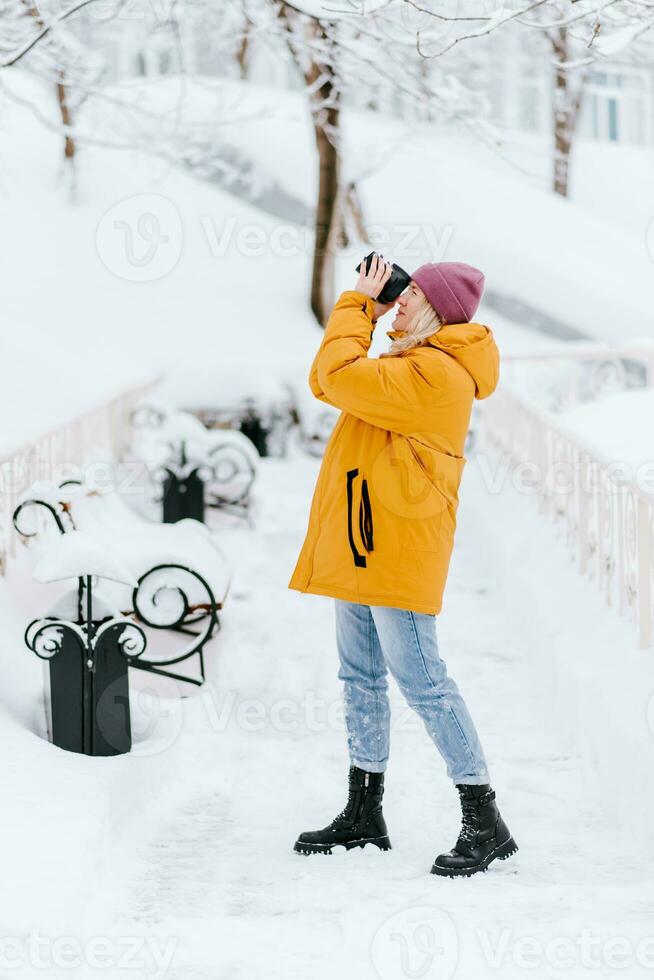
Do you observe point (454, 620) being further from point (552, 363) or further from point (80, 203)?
point (80, 203)

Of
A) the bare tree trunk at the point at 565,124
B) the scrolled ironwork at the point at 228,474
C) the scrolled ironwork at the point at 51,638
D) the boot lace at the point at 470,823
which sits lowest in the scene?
the bare tree trunk at the point at 565,124

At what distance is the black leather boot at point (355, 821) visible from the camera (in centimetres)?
329

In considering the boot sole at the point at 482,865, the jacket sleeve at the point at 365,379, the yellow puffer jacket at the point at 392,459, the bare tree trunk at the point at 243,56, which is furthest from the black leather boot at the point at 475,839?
the bare tree trunk at the point at 243,56

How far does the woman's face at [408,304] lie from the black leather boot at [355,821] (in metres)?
1.27

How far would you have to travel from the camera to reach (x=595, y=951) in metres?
2.60

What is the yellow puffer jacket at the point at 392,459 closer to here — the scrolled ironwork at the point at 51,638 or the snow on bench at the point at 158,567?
the scrolled ironwork at the point at 51,638

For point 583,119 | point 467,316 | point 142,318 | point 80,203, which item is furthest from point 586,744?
point 583,119

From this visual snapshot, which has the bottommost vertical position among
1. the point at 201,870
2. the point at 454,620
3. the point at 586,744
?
the point at 454,620

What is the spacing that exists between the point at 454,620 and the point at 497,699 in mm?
1200

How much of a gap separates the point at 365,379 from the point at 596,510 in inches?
99.0

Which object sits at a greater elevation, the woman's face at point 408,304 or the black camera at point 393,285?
the black camera at point 393,285

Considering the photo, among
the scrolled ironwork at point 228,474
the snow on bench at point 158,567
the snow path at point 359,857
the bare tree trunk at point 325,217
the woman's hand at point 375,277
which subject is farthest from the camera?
the bare tree trunk at point 325,217

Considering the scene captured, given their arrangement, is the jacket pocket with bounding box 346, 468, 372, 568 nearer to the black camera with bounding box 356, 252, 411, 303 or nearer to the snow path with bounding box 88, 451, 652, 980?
the black camera with bounding box 356, 252, 411, 303

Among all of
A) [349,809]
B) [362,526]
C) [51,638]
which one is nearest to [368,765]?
[349,809]
